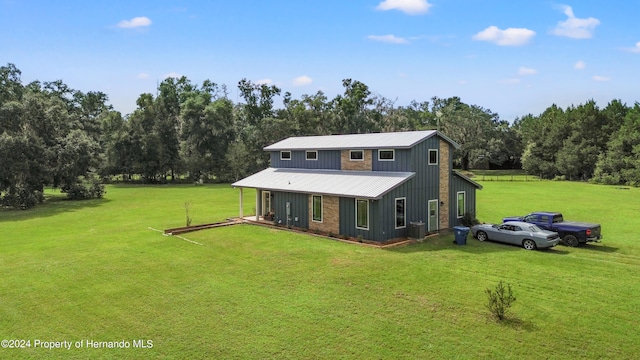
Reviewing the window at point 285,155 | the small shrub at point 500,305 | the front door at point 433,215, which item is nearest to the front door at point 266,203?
the window at point 285,155

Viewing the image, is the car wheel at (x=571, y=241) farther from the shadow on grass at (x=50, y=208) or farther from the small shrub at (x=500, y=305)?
the shadow on grass at (x=50, y=208)

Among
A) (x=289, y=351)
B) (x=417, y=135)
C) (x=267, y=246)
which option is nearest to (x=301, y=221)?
(x=267, y=246)

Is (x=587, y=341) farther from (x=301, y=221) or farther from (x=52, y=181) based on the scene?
(x=52, y=181)

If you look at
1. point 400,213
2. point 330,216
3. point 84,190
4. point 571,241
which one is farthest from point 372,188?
point 84,190

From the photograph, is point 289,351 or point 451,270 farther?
point 451,270

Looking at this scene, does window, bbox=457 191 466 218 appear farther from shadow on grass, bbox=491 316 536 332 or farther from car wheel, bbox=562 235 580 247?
shadow on grass, bbox=491 316 536 332

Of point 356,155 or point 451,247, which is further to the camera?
point 356,155

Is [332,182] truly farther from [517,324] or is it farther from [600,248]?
[517,324]
